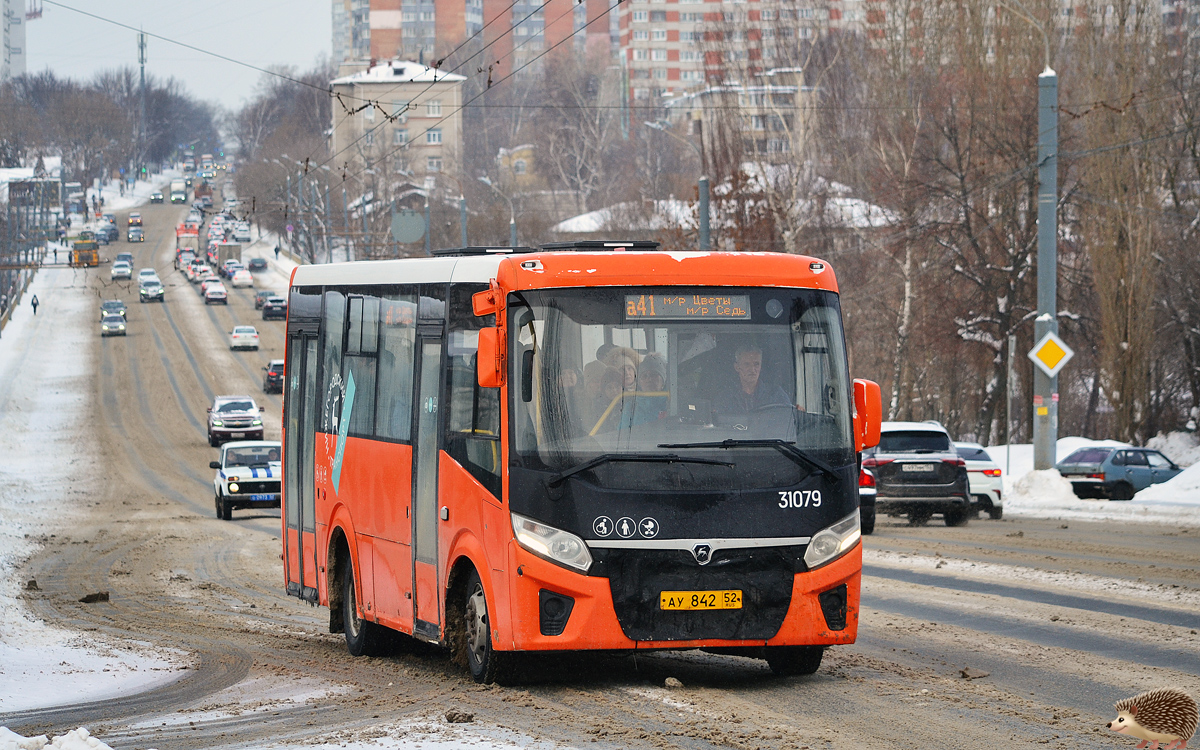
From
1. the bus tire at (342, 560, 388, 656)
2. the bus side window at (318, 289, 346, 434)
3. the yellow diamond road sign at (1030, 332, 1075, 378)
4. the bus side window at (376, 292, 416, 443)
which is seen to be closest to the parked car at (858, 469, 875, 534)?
the yellow diamond road sign at (1030, 332, 1075, 378)

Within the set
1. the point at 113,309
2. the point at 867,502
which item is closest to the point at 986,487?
the point at 867,502

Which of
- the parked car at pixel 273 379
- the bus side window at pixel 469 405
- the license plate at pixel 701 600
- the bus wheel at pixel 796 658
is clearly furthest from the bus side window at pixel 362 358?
the parked car at pixel 273 379

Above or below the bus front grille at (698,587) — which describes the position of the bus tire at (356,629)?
below

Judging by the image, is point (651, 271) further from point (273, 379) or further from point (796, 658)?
point (273, 379)

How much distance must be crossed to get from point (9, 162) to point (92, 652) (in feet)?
553

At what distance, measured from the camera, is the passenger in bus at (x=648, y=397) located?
29.9 ft

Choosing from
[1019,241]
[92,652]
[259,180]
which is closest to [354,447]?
[92,652]

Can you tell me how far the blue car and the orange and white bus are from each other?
95.2 ft

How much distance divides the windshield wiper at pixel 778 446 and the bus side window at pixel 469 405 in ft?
3.27

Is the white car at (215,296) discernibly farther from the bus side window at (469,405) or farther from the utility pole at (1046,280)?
the bus side window at (469,405)

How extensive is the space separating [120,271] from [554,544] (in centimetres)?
10546

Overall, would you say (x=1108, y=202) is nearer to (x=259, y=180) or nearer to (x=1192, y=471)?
(x=1192, y=471)

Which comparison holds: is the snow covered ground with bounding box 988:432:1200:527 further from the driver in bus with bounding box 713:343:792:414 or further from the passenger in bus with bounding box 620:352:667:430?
the passenger in bus with bounding box 620:352:667:430

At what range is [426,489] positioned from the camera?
10.3m
